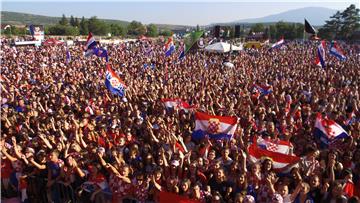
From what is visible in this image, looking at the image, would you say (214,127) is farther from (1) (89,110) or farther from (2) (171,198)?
(1) (89,110)

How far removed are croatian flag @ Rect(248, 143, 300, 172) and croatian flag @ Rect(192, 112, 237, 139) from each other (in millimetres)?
1439

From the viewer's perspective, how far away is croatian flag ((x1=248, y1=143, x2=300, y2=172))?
240 inches

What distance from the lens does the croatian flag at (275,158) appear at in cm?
611

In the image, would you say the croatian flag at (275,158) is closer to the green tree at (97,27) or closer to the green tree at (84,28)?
the green tree at (97,27)

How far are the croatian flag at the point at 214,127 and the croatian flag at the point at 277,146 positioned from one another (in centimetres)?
80

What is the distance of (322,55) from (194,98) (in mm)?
8249

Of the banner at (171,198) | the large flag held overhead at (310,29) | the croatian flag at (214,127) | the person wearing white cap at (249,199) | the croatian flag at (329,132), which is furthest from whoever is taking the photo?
the large flag held overhead at (310,29)

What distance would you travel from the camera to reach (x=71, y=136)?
856 centimetres

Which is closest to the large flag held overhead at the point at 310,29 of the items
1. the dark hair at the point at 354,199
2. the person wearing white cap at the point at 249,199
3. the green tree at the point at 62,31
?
the dark hair at the point at 354,199

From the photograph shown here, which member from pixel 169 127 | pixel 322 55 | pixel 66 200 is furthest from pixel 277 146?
pixel 322 55

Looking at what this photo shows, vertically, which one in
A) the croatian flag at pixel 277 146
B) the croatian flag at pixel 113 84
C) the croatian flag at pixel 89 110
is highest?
the croatian flag at pixel 113 84

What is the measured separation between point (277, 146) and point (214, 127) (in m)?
1.51

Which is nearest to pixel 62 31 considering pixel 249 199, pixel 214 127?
pixel 214 127

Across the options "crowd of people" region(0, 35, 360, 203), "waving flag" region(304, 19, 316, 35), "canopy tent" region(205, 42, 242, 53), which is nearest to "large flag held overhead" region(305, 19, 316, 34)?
"waving flag" region(304, 19, 316, 35)
